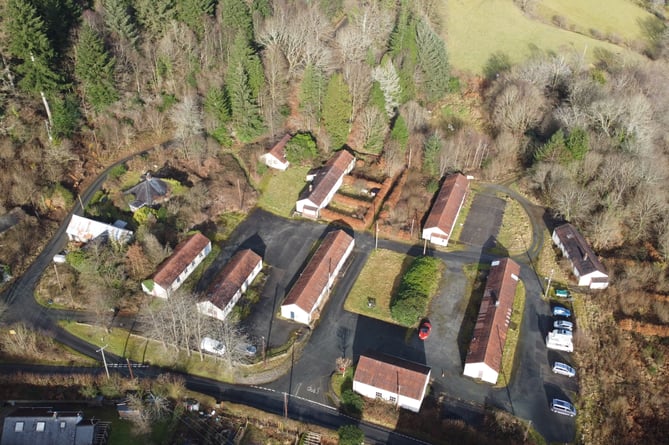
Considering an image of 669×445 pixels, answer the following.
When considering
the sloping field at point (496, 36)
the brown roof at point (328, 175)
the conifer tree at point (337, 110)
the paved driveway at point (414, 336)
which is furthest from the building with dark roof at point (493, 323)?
the sloping field at point (496, 36)

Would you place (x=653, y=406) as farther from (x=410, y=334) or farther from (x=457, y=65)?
(x=457, y=65)

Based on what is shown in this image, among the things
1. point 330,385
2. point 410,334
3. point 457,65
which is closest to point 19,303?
point 330,385

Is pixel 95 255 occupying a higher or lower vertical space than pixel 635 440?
higher

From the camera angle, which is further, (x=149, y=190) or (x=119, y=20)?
(x=119, y=20)

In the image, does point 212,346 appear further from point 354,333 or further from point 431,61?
point 431,61

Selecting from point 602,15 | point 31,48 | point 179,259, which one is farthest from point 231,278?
point 602,15
